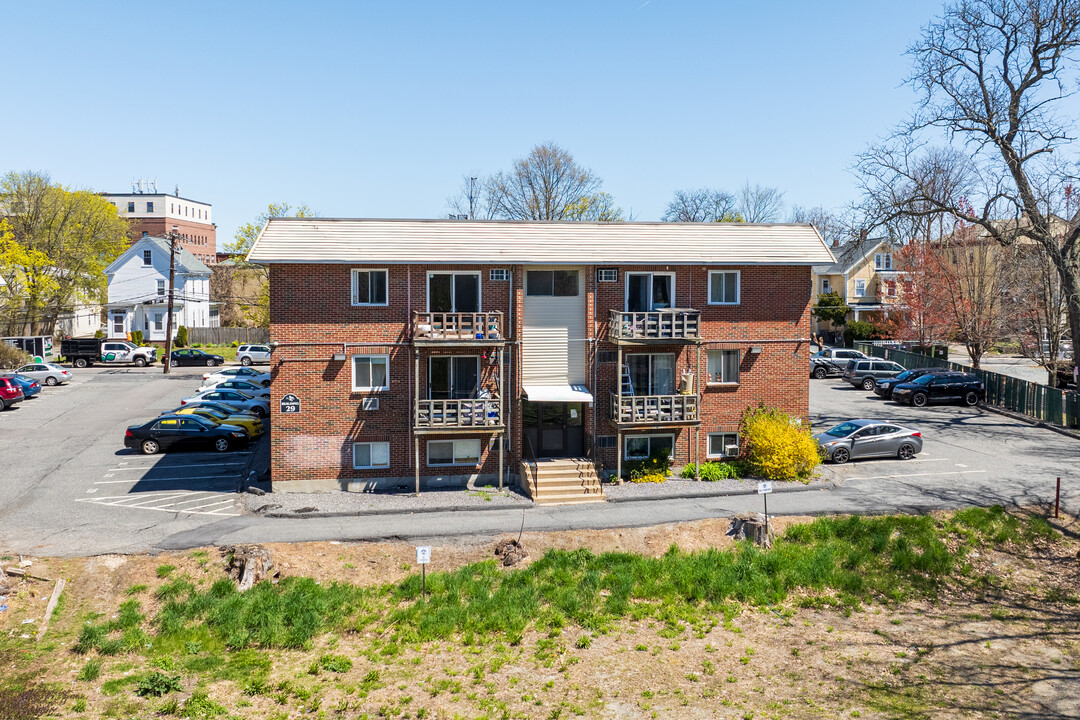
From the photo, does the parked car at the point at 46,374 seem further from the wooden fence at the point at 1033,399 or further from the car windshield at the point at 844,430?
the wooden fence at the point at 1033,399

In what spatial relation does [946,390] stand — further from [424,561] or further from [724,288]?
[424,561]

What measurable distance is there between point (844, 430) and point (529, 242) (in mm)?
13824

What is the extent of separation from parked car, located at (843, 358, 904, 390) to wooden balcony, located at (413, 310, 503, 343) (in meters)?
29.6

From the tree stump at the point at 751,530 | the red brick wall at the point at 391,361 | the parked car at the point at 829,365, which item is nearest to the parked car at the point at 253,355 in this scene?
the red brick wall at the point at 391,361

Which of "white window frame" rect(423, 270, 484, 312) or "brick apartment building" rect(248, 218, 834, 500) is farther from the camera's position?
"white window frame" rect(423, 270, 484, 312)

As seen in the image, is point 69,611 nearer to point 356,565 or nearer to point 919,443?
point 356,565

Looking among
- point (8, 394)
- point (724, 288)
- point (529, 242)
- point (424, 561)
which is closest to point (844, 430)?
point (724, 288)

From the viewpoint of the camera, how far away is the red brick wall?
25016 mm

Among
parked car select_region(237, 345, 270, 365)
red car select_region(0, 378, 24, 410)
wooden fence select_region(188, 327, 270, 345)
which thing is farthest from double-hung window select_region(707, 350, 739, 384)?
wooden fence select_region(188, 327, 270, 345)

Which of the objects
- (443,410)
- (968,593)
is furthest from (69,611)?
(968,593)

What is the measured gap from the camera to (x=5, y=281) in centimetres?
6016

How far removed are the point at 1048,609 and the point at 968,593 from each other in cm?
171

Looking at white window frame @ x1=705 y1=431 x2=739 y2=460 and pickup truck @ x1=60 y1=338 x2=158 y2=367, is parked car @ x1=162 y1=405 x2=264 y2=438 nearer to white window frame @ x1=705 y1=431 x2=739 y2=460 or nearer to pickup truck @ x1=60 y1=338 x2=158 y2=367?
white window frame @ x1=705 y1=431 x2=739 y2=460

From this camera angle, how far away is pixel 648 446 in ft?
89.0
